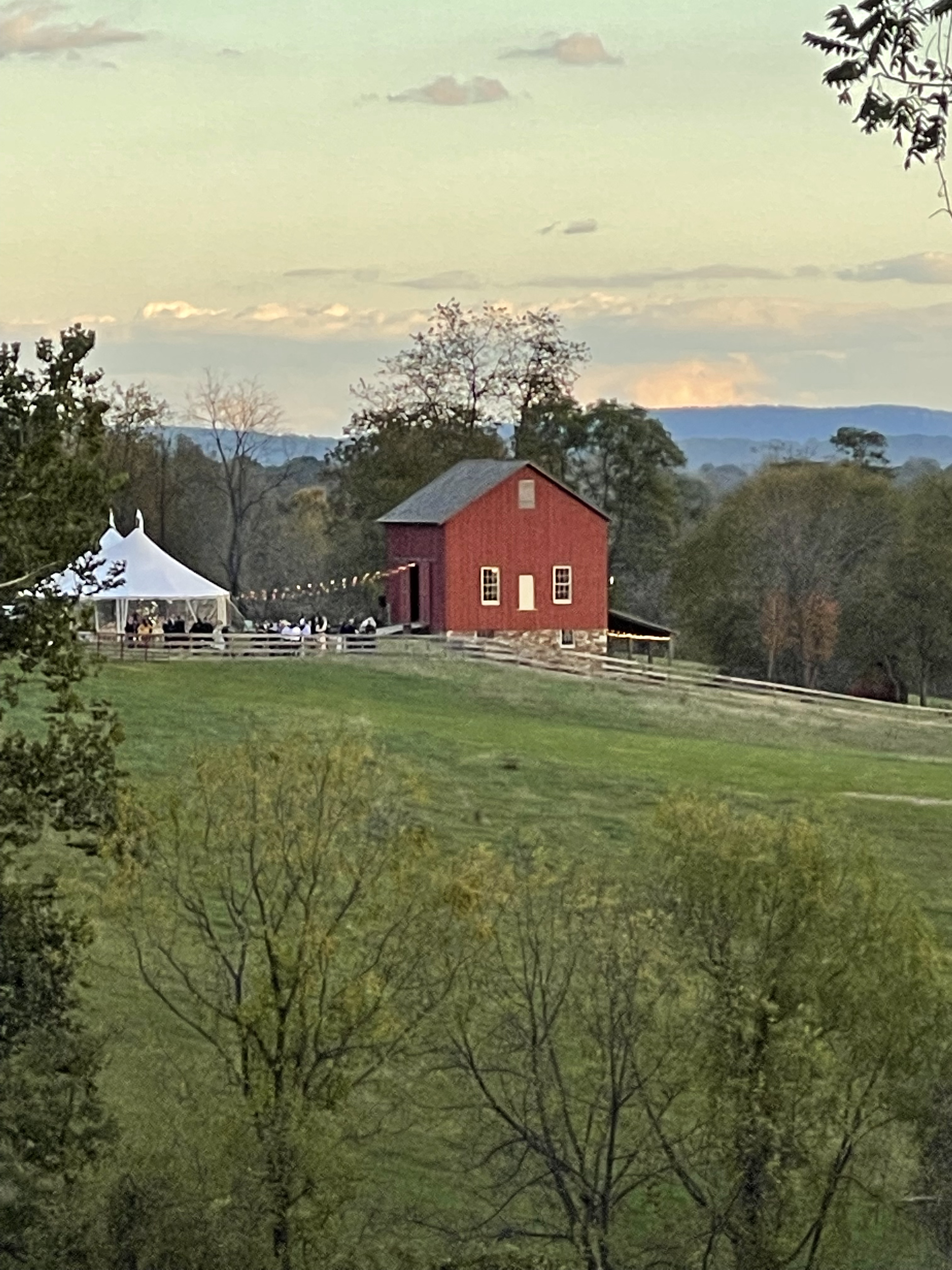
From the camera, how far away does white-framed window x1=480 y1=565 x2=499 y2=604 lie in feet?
189

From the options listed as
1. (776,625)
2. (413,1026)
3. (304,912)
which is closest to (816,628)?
(776,625)

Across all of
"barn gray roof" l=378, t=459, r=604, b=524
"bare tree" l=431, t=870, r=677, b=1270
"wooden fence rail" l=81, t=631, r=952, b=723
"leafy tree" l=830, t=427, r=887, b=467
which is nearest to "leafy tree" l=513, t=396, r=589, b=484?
"barn gray roof" l=378, t=459, r=604, b=524

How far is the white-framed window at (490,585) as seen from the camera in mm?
57688

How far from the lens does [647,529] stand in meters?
82.5

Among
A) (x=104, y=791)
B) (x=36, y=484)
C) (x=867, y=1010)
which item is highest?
(x=36, y=484)

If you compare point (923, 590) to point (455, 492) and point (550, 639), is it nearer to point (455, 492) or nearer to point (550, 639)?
point (550, 639)

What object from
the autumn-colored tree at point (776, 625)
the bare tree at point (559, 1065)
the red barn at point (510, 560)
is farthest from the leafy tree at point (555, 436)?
the bare tree at point (559, 1065)

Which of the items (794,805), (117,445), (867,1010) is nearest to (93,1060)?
(867,1010)

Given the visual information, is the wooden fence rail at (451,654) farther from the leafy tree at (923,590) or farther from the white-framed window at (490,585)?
the leafy tree at (923,590)

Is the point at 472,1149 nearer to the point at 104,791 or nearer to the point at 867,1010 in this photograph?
the point at 867,1010

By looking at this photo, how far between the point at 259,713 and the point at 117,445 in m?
28.2

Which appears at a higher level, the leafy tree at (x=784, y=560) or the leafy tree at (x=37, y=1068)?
the leafy tree at (x=784, y=560)

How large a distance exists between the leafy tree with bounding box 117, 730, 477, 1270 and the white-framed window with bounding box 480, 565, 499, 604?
34.0m

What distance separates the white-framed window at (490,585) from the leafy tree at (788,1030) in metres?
35.7
